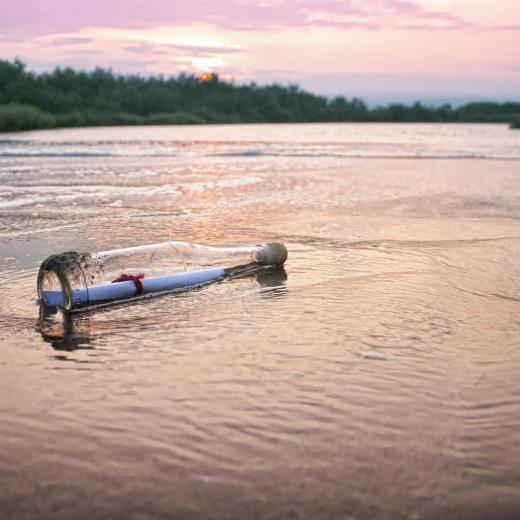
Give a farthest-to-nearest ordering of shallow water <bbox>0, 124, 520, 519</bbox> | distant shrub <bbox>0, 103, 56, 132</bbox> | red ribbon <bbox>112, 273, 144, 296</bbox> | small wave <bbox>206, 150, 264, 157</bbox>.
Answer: distant shrub <bbox>0, 103, 56, 132</bbox>
small wave <bbox>206, 150, 264, 157</bbox>
red ribbon <bbox>112, 273, 144, 296</bbox>
shallow water <bbox>0, 124, 520, 519</bbox>

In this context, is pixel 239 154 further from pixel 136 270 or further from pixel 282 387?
pixel 282 387

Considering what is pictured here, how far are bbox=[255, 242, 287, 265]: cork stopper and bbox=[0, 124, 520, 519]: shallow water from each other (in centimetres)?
13

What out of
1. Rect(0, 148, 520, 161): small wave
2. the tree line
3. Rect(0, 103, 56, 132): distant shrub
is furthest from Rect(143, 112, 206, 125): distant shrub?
Rect(0, 148, 520, 161): small wave

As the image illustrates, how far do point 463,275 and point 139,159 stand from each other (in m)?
16.8

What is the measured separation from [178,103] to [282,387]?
274 feet

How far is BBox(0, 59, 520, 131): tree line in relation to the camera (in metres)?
64.6

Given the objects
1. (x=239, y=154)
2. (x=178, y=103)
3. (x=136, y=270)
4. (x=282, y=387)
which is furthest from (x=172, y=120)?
(x=282, y=387)

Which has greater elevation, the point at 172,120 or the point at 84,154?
the point at 172,120

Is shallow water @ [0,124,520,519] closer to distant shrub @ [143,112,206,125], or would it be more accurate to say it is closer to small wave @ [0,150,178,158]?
small wave @ [0,150,178,158]

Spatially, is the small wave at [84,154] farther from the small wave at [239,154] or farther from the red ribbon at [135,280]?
the red ribbon at [135,280]

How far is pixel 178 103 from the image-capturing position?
3317 inches

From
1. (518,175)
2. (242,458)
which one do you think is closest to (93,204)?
(242,458)

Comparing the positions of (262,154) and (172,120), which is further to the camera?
(172,120)

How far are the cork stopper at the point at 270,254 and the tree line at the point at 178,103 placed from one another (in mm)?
46639
